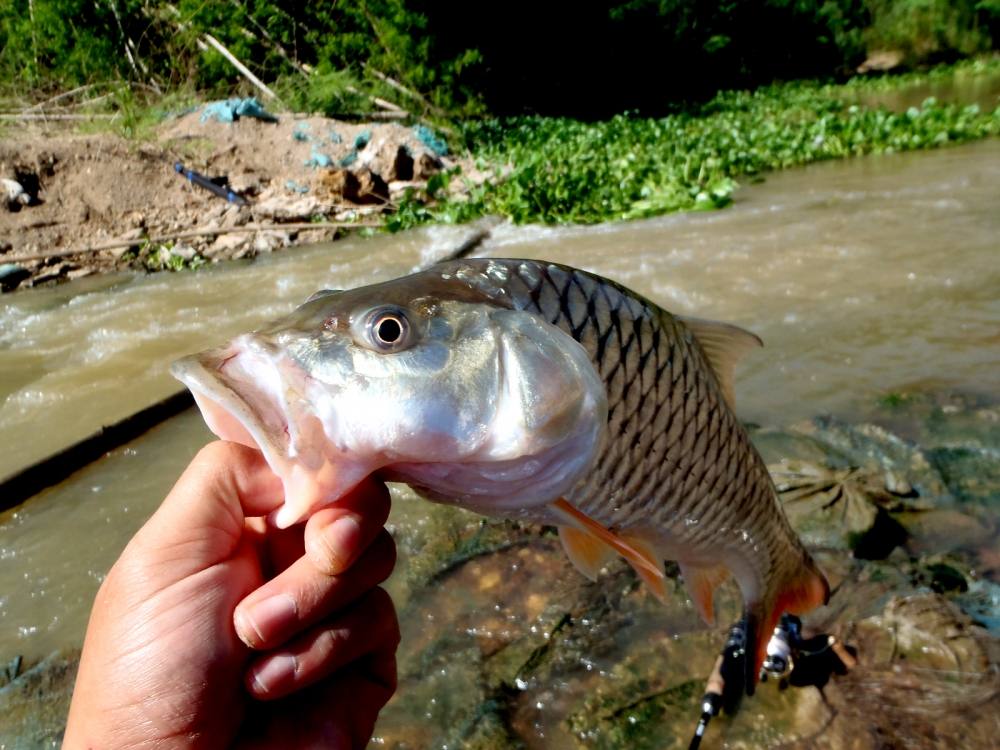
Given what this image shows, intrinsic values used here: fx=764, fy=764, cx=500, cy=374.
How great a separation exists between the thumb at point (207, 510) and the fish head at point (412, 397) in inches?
13.7

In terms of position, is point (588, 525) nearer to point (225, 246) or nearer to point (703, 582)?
point (703, 582)

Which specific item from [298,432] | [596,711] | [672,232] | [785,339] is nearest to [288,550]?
[298,432]

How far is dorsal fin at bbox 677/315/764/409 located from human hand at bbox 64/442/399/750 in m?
0.84

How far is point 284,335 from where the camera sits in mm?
1203

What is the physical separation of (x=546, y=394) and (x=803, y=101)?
2383 centimetres

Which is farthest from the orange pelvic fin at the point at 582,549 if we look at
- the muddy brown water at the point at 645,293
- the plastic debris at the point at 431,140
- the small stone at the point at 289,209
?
the plastic debris at the point at 431,140

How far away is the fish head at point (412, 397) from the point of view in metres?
1.17

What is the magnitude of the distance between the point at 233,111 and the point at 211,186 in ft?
8.38

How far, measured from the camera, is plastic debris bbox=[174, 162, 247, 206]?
33.6 ft

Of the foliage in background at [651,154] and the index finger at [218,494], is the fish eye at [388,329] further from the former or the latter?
the foliage in background at [651,154]

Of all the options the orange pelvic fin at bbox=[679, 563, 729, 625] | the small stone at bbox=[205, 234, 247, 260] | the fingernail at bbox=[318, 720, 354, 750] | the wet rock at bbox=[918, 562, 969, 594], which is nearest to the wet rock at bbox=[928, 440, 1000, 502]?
the wet rock at bbox=[918, 562, 969, 594]

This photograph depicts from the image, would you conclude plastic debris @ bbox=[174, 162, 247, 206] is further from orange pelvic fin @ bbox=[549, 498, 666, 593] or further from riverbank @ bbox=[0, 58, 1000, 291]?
orange pelvic fin @ bbox=[549, 498, 666, 593]

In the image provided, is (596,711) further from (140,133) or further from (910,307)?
(140,133)

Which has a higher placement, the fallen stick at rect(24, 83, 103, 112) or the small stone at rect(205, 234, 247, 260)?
the fallen stick at rect(24, 83, 103, 112)
